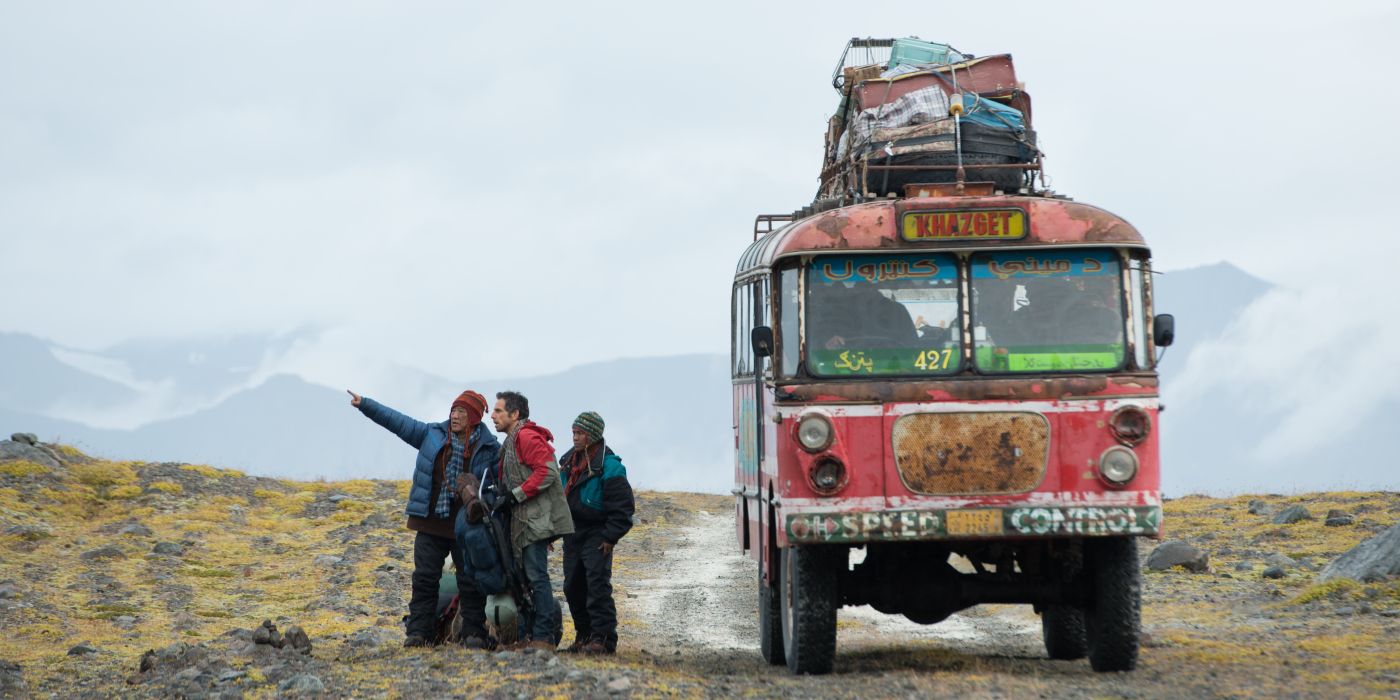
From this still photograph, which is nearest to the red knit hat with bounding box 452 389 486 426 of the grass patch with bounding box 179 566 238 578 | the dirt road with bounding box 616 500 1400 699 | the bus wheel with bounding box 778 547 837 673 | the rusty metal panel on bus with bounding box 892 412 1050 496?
the dirt road with bounding box 616 500 1400 699

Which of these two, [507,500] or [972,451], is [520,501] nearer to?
[507,500]

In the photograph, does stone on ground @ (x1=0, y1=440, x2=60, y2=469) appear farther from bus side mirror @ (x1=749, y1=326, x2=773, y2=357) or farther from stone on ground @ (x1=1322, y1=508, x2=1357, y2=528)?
stone on ground @ (x1=1322, y1=508, x2=1357, y2=528)

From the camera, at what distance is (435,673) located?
9.92 meters

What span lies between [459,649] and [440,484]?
1201 mm

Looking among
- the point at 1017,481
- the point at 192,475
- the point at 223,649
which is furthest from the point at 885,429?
the point at 192,475

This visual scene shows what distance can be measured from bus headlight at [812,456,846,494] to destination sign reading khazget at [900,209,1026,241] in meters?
1.56

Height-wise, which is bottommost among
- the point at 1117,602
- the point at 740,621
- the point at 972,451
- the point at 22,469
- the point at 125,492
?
the point at 740,621

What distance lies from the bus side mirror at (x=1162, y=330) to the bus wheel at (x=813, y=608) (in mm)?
2555

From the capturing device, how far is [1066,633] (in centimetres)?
1179

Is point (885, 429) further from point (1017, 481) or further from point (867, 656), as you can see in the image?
point (867, 656)

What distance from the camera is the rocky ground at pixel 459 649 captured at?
977cm

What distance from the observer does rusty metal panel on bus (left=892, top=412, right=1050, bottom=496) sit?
9.83 meters

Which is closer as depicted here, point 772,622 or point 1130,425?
point 1130,425

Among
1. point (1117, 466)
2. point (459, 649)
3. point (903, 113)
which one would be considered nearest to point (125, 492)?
point (459, 649)
